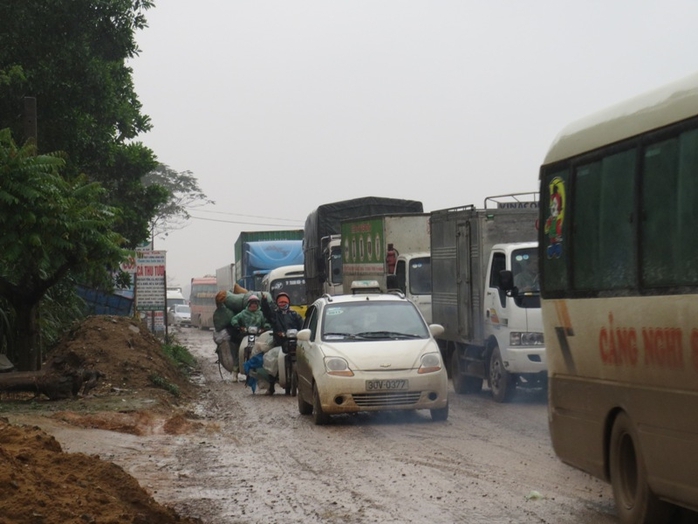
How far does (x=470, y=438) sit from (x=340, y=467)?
2.79 meters

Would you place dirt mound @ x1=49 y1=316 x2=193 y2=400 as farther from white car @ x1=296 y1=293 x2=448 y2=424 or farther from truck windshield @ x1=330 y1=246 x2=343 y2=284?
truck windshield @ x1=330 y1=246 x2=343 y2=284

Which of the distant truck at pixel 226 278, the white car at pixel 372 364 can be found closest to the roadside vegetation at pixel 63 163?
the white car at pixel 372 364

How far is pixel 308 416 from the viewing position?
1742 cm

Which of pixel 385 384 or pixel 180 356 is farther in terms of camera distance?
pixel 180 356

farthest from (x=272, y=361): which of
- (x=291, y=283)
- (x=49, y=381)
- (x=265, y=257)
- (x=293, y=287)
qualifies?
(x=265, y=257)

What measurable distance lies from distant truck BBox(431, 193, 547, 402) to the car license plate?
278 cm

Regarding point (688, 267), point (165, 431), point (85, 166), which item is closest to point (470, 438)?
point (165, 431)

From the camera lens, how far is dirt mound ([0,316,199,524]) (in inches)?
294

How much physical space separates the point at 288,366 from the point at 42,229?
524cm

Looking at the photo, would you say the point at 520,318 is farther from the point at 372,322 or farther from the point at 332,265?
the point at 332,265

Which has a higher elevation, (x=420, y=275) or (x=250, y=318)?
(x=420, y=275)

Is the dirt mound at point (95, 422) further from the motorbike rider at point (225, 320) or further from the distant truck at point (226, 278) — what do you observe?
the distant truck at point (226, 278)

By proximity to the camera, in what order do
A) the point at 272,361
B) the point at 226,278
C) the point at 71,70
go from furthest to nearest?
1. the point at 226,278
2. the point at 71,70
3. the point at 272,361

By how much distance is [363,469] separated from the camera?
11.4m
